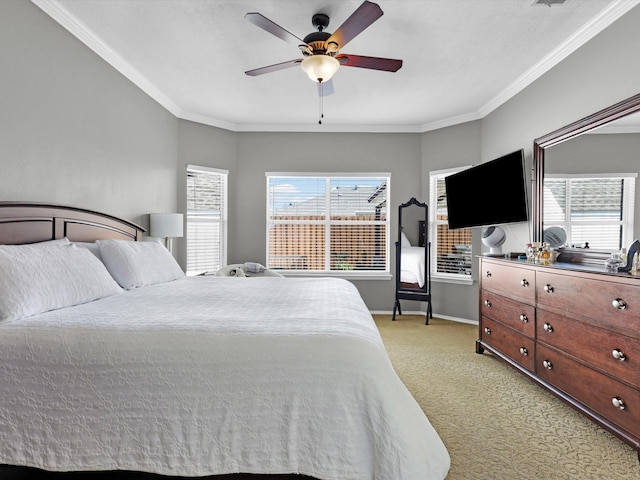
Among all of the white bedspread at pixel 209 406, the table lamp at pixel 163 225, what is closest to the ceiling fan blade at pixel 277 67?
the table lamp at pixel 163 225

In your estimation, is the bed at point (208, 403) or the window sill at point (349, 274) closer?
the bed at point (208, 403)

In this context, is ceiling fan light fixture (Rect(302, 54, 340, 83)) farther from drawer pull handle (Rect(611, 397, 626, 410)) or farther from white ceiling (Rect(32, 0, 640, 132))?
drawer pull handle (Rect(611, 397, 626, 410))

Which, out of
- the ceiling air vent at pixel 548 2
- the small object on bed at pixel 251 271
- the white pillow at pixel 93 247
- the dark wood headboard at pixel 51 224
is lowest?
the small object on bed at pixel 251 271

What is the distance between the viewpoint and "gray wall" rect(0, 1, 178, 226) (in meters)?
2.26

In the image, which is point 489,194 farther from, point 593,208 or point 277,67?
point 277,67

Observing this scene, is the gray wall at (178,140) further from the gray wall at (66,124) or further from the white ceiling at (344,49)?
the white ceiling at (344,49)

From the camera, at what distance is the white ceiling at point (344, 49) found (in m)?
2.51

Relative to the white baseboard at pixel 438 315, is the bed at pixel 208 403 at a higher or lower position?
higher

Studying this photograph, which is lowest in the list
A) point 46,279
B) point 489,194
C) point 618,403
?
point 618,403

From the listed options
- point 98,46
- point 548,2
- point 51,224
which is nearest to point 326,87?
point 548,2

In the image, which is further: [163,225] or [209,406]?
[163,225]

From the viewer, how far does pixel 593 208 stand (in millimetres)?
2578

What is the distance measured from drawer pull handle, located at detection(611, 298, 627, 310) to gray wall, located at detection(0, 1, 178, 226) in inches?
144

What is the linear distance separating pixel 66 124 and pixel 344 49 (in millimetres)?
2301
